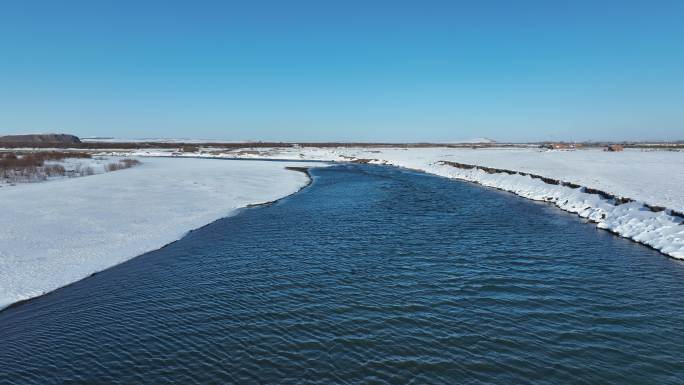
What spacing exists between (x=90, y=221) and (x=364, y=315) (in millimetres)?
15720

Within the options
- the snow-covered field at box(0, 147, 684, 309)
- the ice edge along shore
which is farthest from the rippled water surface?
the snow-covered field at box(0, 147, 684, 309)

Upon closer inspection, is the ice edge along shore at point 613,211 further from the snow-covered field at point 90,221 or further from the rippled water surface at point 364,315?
the snow-covered field at point 90,221

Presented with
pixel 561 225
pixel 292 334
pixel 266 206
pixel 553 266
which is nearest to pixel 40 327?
pixel 292 334

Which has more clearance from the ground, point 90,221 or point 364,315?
point 90,221

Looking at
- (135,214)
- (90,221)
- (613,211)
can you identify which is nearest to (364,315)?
(90,221)

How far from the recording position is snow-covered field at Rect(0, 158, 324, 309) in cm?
1348

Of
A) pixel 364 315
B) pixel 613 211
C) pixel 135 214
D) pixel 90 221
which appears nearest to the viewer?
pixel 364 315

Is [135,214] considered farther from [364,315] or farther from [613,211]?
[613,211]

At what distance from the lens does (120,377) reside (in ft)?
26.2

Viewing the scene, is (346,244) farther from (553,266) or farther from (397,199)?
(397,199)

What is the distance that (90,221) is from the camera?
65.3ft

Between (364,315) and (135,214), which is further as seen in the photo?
(135,214)

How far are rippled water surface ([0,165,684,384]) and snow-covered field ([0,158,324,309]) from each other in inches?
45.3

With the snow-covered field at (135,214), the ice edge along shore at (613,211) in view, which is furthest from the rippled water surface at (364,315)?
the snow-covered field at (135,214)
